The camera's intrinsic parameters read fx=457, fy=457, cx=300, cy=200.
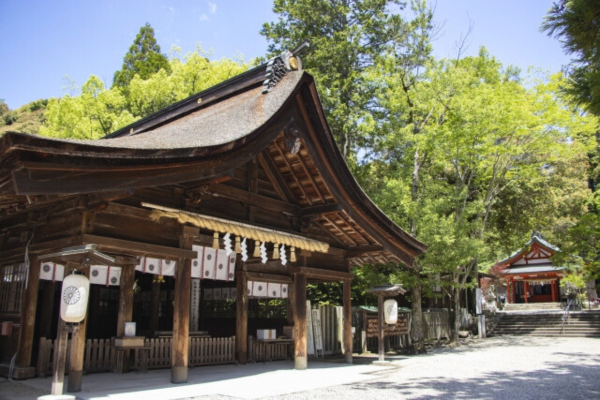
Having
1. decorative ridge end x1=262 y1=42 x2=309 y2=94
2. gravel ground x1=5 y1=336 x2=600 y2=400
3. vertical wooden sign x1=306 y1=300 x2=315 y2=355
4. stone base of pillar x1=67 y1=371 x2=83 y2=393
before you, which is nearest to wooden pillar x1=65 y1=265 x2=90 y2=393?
stone base of pillar x1=67 y1=371 x2=83 y2=393

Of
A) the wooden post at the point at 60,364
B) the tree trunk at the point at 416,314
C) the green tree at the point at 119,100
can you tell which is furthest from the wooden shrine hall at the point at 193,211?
the green tree at the point at 119,100

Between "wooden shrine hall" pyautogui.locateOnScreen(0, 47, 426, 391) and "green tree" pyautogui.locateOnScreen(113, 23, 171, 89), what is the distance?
23.1 m

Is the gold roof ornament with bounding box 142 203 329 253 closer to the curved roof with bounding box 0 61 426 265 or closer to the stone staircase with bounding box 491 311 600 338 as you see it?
the curved roof with bounding box 0 61 426 265

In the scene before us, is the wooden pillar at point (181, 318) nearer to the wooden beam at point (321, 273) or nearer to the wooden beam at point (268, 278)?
the wooden beam at point (321, 273)

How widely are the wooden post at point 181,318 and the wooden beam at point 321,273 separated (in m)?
3.36

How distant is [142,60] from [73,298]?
35074 mm

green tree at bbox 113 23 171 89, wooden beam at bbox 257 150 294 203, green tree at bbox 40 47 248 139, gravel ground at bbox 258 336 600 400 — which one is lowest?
gravel ground at bbox 258 336 600 400

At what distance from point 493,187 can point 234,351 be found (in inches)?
608

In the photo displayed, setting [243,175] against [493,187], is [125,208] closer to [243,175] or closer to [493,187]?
[243,175]

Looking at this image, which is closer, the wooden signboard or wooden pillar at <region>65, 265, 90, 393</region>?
wooden pillar at <region>65, 265, 90, 393</region>

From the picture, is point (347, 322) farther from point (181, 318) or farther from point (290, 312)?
point (181, 318)

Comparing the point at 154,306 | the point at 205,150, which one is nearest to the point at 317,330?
the point at 154,306

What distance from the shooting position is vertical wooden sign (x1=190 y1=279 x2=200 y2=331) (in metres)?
13.8

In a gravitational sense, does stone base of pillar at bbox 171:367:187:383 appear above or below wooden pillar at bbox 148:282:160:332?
below
